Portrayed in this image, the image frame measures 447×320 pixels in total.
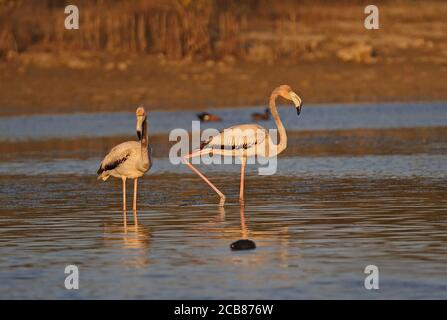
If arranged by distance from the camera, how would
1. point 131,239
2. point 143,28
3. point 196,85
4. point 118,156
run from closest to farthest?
point 131,239
point 118,156
point 196,85
point 143,28

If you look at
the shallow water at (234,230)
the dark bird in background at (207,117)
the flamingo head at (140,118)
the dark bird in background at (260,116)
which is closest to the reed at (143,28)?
the dark bird in background at (260,116)

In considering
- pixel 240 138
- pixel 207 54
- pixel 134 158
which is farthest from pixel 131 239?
pixel 207 54

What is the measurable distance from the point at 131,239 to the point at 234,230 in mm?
1021

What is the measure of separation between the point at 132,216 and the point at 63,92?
1428 centimetres

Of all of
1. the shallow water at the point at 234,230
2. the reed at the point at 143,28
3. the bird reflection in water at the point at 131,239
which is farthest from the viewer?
the reed at the point at 143,28

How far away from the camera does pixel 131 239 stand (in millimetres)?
11852

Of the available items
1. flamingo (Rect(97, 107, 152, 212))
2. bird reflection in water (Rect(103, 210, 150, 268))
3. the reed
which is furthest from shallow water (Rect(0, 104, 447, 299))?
the reed

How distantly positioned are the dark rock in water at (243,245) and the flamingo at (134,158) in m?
3.24

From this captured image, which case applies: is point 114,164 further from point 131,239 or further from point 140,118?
point 131,239

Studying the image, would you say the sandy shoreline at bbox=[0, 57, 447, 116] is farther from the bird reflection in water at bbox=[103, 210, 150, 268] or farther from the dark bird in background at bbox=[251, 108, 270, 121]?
the bird reflection in water at bbox=[103, 210, 150, 268]

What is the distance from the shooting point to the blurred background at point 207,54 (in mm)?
27516

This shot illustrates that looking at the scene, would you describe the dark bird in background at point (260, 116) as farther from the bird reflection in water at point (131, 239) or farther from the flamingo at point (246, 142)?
the bird reflection in water at point (131, 239)

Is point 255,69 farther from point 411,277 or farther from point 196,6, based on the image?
point 411,277
